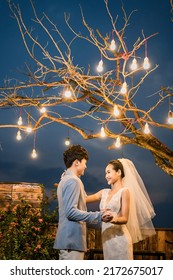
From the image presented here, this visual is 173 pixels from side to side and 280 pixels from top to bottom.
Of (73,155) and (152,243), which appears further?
(152,243)

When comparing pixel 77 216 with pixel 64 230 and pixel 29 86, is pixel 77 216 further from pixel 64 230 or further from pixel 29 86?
pixel 29 86

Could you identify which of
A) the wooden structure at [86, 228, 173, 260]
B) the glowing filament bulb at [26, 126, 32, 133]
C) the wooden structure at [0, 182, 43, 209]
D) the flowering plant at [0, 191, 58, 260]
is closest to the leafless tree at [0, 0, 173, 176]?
the glowing filament bulb at [26, 126, 32, 133]

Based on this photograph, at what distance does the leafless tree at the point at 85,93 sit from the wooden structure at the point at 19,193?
944mm

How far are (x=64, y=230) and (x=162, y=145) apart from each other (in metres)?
2.40

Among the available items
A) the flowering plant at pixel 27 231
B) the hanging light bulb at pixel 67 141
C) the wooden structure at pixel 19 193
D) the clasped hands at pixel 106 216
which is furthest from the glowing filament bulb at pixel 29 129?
the clasped hands at pixel 106 216

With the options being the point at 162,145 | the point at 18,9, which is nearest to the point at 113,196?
the point at 162,145

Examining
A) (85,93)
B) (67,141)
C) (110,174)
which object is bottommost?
(110,174)

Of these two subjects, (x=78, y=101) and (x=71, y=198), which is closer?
(x=71, y=198)

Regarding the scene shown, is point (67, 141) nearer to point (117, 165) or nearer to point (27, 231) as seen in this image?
point (27, 231)

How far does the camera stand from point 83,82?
524cm

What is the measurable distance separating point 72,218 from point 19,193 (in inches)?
114

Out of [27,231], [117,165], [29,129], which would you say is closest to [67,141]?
[29,129]

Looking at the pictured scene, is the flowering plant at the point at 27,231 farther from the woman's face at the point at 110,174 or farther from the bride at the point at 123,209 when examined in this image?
the woman's face at the point at 110,174

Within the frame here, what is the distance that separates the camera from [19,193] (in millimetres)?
6000
